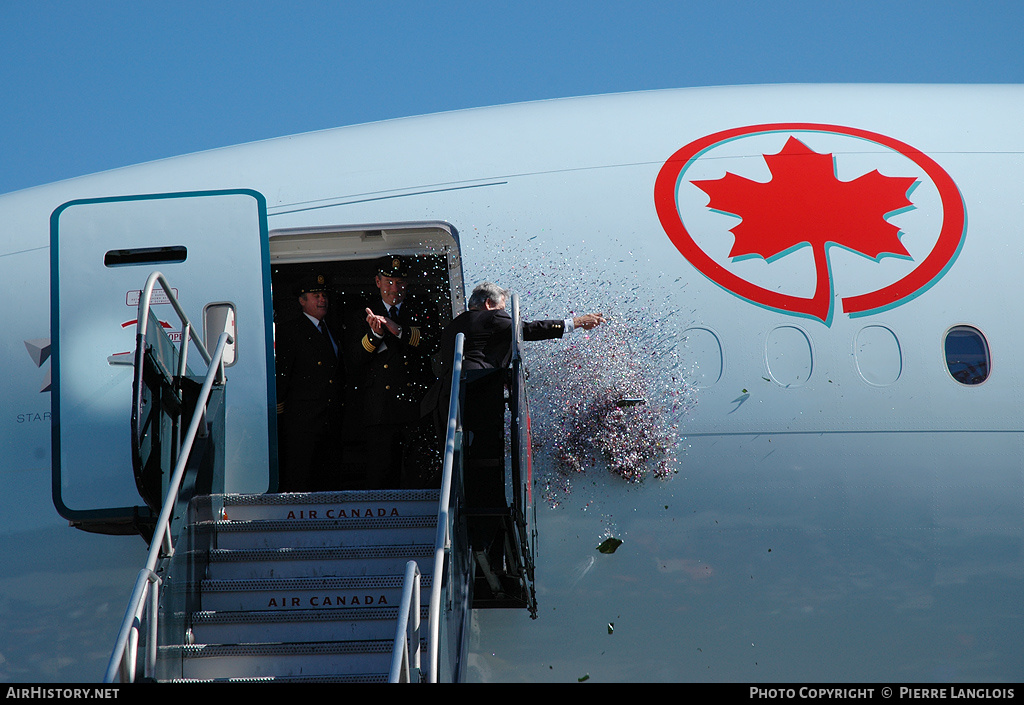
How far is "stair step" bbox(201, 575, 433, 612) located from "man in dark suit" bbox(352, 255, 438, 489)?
6.56ft

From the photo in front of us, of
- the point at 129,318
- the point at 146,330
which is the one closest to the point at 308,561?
the point at 146,330

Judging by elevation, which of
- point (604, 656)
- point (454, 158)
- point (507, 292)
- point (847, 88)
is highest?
point (847, 88)

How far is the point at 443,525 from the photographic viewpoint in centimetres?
448

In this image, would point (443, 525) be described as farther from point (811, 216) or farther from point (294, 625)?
point (811, 216)

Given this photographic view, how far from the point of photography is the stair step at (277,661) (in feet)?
15.7

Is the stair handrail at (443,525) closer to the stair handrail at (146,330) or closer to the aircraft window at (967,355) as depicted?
the stair handrail at (146,330)

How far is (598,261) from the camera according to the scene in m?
5.72

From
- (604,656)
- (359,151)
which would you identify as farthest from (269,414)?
(604,656)

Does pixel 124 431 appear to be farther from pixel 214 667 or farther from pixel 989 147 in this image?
pixel 989 147

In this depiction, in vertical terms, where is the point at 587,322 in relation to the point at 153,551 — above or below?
above

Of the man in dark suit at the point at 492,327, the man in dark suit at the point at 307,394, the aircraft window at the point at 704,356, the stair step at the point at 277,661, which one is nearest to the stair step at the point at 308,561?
the stair step at the point at 277,661

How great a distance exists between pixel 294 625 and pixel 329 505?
0.83 meters

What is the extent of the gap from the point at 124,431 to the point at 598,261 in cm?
299

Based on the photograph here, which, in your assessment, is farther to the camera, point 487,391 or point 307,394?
point 307,394
